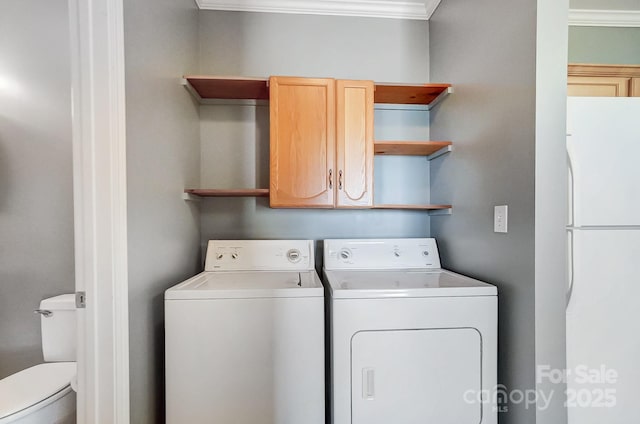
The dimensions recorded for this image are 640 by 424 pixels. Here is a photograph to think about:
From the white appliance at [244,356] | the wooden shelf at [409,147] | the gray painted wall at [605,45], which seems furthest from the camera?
the gray painted wall at [605,45]

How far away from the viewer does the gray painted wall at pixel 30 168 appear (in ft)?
5.59

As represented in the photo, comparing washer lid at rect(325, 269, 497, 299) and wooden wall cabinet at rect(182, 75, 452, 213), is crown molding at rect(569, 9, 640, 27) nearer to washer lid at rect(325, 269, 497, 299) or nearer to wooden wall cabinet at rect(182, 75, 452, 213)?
wooden wall cabinet at rect(182, 75, 452, 213)

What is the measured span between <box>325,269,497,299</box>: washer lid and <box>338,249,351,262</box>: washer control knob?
0.43ft

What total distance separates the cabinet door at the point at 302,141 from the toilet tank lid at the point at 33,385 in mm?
1395

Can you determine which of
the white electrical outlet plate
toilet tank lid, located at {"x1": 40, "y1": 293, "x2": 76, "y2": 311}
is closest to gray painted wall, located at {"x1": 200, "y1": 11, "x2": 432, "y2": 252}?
the white electrical outlet plate

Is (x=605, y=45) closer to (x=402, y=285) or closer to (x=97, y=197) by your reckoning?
(x=402, y=285)

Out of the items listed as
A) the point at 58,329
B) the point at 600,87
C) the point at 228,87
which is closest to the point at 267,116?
the point at 228,87

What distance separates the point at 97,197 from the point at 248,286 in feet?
2.24

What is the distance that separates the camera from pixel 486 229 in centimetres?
135

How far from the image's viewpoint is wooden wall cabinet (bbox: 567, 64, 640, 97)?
1.95m

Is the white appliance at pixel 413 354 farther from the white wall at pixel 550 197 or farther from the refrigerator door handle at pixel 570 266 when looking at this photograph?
the refrigerator door handle at pixel 570 266

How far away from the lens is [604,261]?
3.96 ft

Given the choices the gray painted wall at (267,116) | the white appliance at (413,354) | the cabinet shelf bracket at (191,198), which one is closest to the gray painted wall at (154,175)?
the cabinet shelf bracket at (191,198)

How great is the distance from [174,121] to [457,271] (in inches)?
72.7
